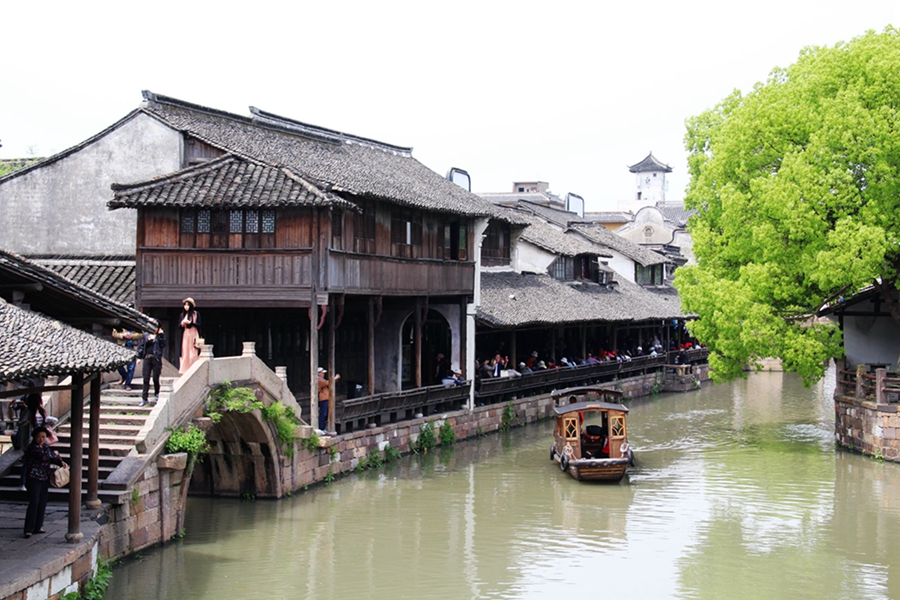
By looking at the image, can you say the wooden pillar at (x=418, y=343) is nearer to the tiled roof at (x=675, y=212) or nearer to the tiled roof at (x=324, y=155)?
the tiled roof at (x=324, y=155)

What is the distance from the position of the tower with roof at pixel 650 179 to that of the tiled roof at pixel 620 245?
186ft

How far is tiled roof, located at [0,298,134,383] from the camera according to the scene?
12297 millimetres

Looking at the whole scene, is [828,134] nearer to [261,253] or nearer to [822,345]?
[822,345]

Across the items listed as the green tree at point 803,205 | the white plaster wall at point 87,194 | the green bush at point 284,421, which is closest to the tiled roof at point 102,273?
the white plaster wall at point 87,194

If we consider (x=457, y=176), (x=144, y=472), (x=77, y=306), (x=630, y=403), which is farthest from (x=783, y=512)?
(x=457, y=176)

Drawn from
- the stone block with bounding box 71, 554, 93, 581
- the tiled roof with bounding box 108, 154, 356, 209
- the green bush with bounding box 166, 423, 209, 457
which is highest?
the tiled roof with bounding box 108, 154, 356, 209

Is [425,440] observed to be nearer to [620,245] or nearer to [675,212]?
[620,245]

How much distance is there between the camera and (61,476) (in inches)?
624

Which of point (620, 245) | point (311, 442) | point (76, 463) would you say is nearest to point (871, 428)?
point (311, 442)

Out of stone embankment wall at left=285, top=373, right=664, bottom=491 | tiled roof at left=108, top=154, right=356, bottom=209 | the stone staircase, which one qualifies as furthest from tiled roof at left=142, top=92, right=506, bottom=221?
the stone staircase

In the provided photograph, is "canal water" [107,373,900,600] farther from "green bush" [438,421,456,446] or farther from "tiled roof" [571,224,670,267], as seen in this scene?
"tiled roof" [571,224,670,267]

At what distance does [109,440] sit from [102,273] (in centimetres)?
816

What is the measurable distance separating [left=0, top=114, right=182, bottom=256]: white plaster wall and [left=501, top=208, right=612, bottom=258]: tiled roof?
20.5 m

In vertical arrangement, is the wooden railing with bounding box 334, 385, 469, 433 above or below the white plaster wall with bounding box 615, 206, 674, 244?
below
